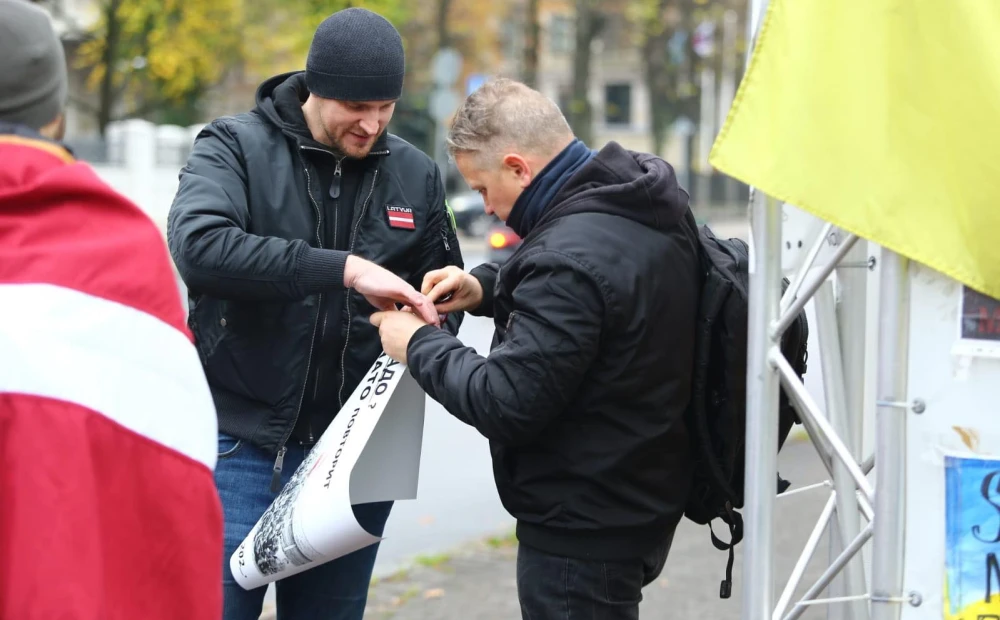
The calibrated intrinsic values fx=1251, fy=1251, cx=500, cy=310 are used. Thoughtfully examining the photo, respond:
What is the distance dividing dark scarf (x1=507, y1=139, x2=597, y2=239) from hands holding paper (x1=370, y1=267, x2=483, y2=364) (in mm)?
290

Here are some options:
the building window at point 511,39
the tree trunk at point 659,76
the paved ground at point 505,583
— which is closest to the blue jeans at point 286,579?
the paved ground at point 505,583

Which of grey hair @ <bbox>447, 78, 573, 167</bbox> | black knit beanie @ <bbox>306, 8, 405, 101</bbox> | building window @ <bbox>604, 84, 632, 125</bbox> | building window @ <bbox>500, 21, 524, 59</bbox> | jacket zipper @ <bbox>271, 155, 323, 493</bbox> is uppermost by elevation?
building window @ <bbox>500, 21, 524, 59</bbox>

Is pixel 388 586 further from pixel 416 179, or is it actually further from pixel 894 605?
pixel 894 605

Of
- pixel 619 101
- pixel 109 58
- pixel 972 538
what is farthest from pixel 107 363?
pixel 619 101

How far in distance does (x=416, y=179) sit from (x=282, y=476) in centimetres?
82

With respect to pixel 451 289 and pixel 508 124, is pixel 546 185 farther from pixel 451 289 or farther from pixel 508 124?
pixel 451 289

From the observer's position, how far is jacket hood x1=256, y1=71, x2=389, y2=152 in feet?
9.98

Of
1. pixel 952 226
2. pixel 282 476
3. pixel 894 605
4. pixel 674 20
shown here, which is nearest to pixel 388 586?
pixel 282 476

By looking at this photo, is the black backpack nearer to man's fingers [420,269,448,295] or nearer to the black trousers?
the black trousers

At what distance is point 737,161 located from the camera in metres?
2.64

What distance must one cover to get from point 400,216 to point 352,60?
0.41 m

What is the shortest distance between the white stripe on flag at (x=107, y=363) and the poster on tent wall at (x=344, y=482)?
869 millimetres

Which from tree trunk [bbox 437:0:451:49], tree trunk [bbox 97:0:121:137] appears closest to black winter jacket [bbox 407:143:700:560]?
tree trunk [bbox 97:0:121:137]

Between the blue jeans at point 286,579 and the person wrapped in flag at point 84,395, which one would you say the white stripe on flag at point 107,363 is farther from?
the blue jeans at point 286,579
